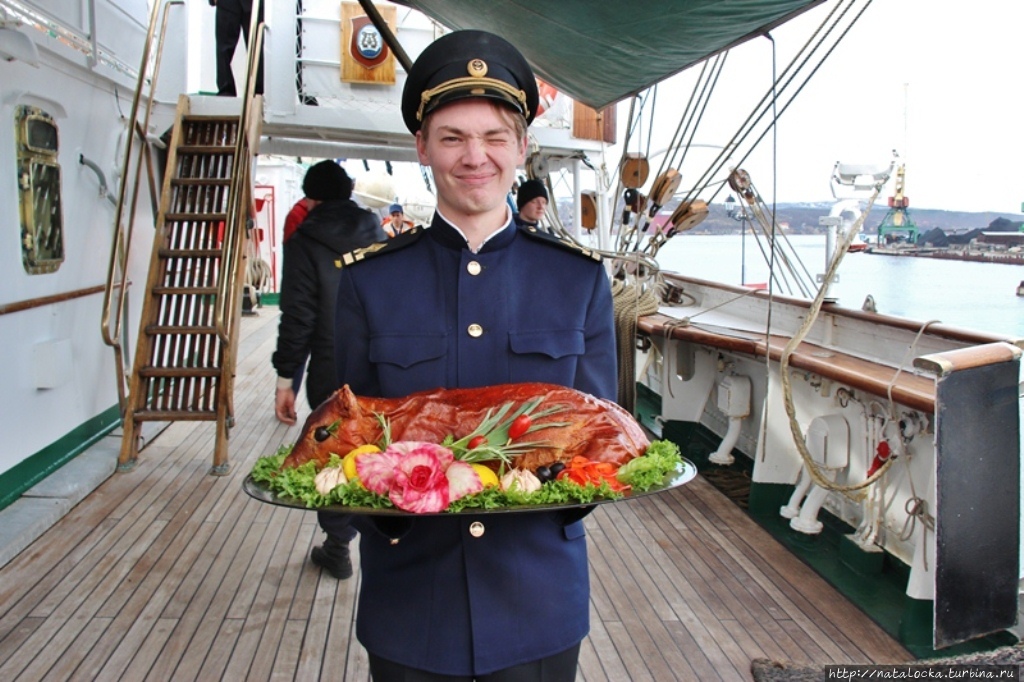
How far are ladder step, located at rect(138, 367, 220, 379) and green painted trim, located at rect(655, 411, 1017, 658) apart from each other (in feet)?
10.5

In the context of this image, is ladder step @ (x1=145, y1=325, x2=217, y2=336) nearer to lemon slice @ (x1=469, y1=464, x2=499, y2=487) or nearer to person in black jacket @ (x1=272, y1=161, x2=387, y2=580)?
person in black jacket @ (x1=272, y1=161, x2=387, y2=580)

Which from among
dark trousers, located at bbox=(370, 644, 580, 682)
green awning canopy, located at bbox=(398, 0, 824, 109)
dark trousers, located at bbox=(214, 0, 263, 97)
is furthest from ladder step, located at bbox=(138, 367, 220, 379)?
dark trousers, located at bbox=(370, 644, 580, 682)

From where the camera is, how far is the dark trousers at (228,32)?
7309 millimetres

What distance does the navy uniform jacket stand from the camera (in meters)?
1.49

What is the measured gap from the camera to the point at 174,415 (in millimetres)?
5234

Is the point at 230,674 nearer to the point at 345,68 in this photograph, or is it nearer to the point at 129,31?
the point at 129,31

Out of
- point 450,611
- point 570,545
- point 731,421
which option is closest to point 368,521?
point 450,611

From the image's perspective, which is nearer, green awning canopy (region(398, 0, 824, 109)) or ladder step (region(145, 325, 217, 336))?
green awning canopy (region(398, 0, 824, 109))

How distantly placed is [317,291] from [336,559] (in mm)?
1167

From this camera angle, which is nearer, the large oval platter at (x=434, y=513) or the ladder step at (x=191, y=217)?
the large oval platter at (x=434, y=513)

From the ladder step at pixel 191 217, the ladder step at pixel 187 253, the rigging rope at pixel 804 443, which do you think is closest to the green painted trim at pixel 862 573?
the rigging rope at pixel 804 443

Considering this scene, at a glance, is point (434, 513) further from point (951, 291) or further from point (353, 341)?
point (951, 291)

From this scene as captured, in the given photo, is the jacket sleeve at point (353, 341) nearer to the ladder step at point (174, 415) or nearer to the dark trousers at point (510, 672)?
the dark trousers at point (510, 672)

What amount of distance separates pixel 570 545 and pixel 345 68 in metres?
7.92
